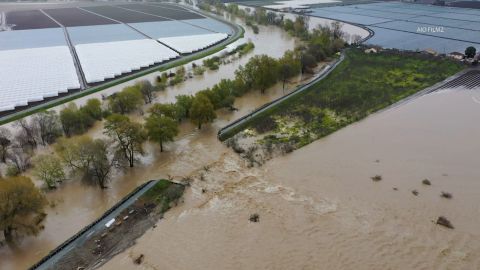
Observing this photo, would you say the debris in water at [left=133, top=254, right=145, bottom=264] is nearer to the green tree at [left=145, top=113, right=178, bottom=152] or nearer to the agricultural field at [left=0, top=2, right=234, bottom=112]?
the green tree at [left=145, top=113, right=178, bottom=152]

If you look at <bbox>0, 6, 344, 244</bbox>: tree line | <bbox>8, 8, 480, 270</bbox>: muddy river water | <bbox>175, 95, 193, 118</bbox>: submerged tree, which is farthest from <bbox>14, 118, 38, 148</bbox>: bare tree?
<bbox>175, 95, 193, 118</bbox>: submerged tree

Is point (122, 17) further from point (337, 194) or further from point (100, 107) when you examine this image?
point (337, 194)

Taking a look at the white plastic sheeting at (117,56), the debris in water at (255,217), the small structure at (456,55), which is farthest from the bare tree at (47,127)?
the small structure at (456,55)

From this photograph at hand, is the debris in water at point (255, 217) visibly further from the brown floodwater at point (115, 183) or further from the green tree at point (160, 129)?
the green tree at point (160, 129)

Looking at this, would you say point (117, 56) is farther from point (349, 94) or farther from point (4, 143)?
point (349, 94)

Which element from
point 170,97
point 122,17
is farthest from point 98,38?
point 170,97
